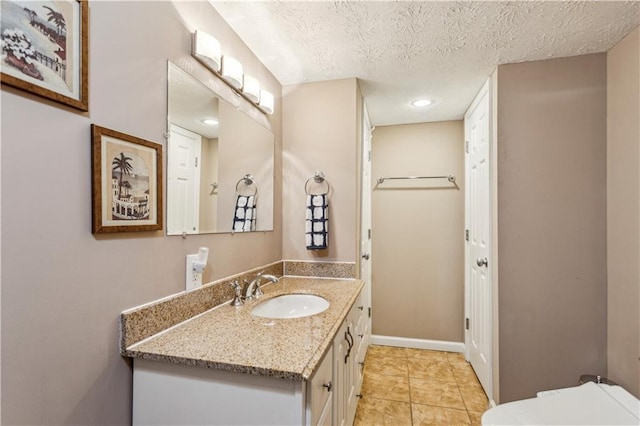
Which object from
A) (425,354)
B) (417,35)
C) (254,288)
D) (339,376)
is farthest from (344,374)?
(417,35)

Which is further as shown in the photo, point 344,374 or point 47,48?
point 344,374

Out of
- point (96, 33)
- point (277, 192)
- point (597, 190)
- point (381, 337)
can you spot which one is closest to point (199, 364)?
point (96, 33)

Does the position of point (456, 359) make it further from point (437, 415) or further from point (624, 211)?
point (624, 211)

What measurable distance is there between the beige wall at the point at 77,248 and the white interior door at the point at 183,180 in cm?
6

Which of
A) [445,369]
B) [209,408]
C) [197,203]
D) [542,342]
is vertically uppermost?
[197,203]

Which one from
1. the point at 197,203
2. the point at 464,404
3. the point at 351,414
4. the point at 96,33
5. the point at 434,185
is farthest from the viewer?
the point at 434,185

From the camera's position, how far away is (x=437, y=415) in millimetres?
1859

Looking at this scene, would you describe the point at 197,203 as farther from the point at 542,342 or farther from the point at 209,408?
the point at 542,342

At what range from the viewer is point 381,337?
9.50 ft

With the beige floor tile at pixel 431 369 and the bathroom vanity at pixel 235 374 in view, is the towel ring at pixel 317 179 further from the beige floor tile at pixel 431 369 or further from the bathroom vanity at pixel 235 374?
the beige floor tile at pixel 431 369

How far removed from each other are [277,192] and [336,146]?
0.51 m

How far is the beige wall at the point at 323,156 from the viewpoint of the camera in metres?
1.98

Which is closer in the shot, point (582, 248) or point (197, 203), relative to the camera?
point (197, 203)

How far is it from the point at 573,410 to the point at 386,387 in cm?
118
